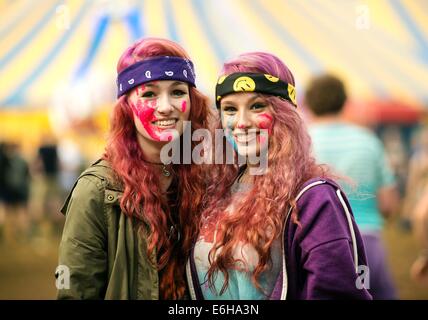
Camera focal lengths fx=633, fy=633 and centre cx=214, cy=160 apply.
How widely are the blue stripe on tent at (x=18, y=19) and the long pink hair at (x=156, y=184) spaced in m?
3.27

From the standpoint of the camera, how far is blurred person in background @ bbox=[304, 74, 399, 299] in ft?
9.06

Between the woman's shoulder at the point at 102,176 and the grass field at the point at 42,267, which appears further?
the grass field at the point at 42,267

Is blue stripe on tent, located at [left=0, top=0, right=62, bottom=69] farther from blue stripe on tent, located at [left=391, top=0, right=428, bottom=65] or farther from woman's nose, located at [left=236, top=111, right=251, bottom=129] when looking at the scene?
woman's nose, located at [left=236, top=111, right=251, bottom=129]

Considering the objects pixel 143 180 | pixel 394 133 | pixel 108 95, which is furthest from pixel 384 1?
pixel 394 133

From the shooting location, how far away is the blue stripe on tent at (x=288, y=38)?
18.7 feet

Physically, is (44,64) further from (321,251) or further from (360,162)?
(321,251)

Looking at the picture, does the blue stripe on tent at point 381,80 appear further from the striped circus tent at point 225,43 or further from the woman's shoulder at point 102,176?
the woman's shoulder at point 102,176

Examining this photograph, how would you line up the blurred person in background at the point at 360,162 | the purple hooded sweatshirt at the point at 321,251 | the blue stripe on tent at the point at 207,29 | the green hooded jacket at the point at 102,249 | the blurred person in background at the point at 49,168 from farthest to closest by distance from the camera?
1. the blurred person in background at the point at 49,168
2. the blue stripe on tent at the point at 207,29
3. the blurred person in background at the point at 360,162
4. the green hooded jacket at the point at 102,249
5. the purple hooded sweatshirt at the point at 321,251

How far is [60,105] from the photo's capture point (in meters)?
5.91

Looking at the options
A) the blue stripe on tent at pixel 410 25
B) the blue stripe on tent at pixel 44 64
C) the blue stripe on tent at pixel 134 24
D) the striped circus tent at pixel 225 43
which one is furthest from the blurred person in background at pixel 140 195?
the blue stripe on tent at pixel 410 25

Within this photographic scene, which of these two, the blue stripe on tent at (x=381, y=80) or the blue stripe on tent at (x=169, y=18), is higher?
the blue stripe on tent at (x=169, y=18)

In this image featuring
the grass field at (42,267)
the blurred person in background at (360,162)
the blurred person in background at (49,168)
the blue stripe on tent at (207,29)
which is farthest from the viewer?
the blurred person in background at (49,168)

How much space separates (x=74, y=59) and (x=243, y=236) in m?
3.56
